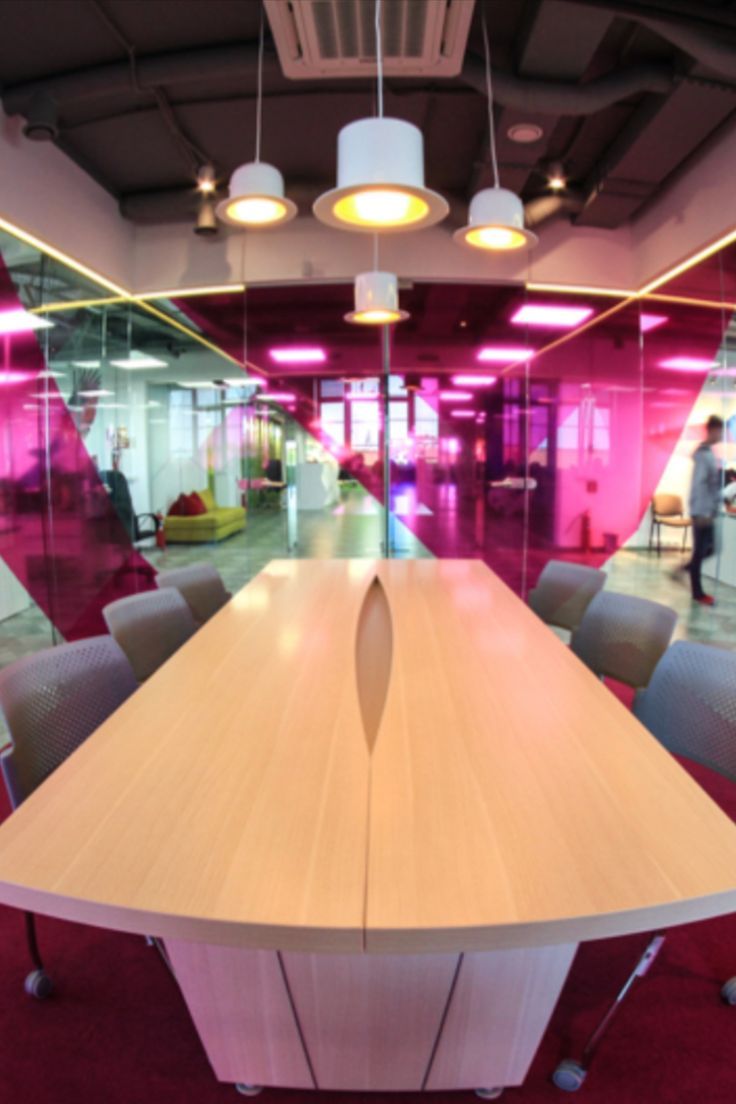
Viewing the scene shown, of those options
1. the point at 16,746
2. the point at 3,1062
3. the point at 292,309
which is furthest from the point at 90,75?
the point at 3,1062

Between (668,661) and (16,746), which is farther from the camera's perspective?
(668,661)

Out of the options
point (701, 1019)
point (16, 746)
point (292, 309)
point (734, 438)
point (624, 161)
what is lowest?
point (701, 1019)

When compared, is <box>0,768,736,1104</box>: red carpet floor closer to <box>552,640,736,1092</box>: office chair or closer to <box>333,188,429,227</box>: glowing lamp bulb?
<box>552,640,736,1092</box>: office chair

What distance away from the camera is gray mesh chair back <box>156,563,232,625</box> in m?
3.48

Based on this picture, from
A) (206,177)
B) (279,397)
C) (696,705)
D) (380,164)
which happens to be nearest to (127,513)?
(279,397)

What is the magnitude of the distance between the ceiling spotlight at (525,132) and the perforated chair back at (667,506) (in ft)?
10.8

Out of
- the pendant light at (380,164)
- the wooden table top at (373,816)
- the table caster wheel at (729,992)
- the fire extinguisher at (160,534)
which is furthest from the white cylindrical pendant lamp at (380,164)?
the fire extinguisher at (160,534)

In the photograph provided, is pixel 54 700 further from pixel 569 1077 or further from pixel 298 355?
pixel 298 355

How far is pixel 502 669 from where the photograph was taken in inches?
87.5

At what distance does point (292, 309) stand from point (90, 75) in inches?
107

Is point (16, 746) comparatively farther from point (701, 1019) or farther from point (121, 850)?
point (701, 1019)

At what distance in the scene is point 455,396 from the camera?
6.99 meters

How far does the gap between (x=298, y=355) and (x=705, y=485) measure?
390 cm

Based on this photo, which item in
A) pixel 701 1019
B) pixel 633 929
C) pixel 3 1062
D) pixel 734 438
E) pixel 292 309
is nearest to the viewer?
pixel 633 929
